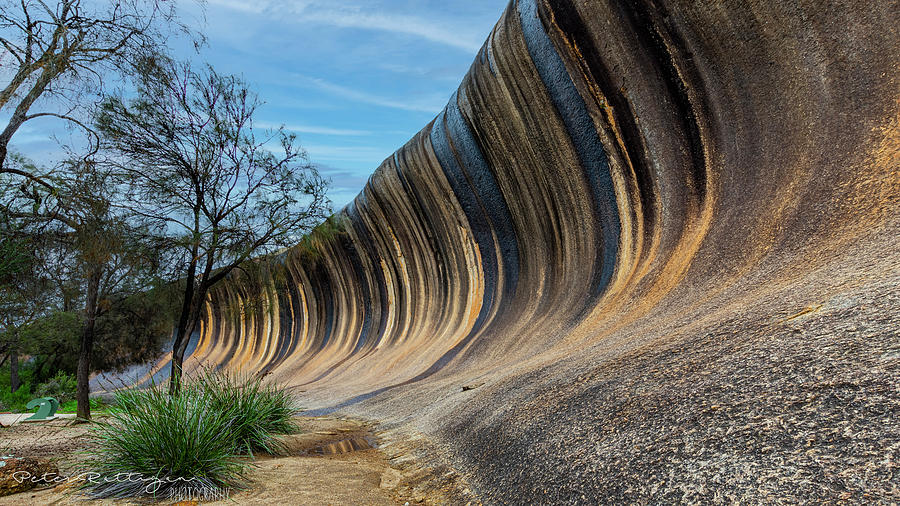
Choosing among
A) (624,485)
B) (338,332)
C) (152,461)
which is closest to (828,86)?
(624,485)

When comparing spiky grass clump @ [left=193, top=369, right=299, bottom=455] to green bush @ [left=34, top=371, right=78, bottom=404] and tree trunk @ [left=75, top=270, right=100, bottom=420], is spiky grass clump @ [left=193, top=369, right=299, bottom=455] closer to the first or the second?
tree trunk @ [left=75, top=270, right=100, bottom=420]

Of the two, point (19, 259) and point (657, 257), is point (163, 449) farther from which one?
point (657, 257)

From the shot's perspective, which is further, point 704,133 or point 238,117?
point 238,117

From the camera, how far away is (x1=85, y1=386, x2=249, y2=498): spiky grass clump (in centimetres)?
308

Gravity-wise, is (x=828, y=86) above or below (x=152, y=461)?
above

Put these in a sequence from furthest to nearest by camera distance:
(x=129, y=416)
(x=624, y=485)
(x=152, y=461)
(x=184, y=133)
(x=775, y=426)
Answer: (x=184, y=133)
(x=129, y=416)
(x=152, y=461)
(x=624, y=485)
(x=775, y=426)

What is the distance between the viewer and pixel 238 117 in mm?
9656

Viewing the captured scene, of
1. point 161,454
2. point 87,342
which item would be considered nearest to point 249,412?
point 161,454

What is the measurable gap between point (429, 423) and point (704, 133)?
441 centimetres

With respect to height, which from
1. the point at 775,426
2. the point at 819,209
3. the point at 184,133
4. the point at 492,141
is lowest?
the point at 775,426

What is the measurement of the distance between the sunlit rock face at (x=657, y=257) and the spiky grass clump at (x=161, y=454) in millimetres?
1428

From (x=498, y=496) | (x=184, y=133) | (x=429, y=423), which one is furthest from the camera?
(x=184, y=133)

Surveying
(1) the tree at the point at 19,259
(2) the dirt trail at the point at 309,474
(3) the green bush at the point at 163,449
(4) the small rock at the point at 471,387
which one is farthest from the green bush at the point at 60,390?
(3) the green bush at the point at 163,449

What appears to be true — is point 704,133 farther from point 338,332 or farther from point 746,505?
point 338,332
